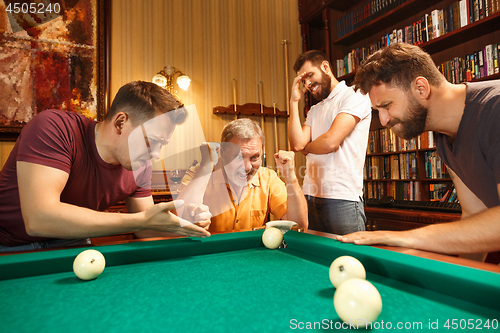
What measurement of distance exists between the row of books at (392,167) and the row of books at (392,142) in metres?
0.09

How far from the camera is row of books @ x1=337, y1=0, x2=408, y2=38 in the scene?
319cm

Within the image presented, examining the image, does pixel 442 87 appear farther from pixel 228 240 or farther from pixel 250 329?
pixel 250 329

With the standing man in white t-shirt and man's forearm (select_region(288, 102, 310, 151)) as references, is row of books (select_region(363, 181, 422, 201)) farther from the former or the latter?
→ man's forearm (select_region(288, 102, 310, 151))

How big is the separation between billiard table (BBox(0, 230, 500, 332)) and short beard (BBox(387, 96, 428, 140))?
718mm

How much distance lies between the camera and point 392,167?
3.26 metres

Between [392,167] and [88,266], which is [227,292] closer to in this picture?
[88,266]

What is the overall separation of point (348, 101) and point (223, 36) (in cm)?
252

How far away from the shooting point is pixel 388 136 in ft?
10.7

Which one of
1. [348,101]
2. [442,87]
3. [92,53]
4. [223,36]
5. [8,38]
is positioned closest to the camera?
[442,87]

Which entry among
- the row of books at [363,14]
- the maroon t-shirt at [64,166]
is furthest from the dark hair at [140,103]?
the row of books at [363,14]

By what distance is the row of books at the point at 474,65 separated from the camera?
8.10 feet

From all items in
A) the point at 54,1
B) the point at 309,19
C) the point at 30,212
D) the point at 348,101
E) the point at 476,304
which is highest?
the point at 309,19

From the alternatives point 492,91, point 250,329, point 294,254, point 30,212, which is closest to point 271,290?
point 250,329

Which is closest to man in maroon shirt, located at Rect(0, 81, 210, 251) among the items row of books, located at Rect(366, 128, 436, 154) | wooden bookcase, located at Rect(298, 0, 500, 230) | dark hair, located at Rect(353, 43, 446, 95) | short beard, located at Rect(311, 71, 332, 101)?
dark hair, located at Rect(353, 43, 446, 95)
